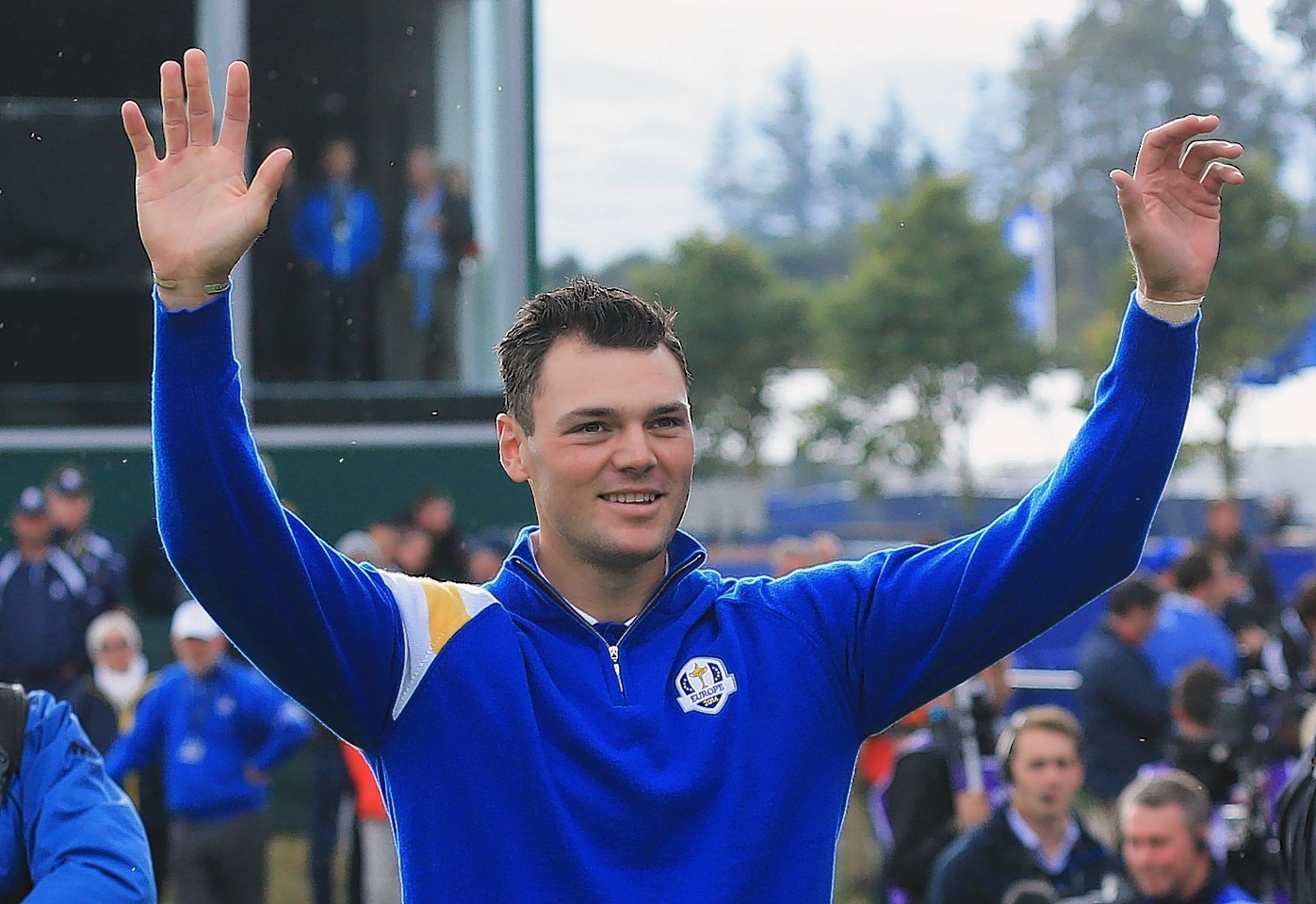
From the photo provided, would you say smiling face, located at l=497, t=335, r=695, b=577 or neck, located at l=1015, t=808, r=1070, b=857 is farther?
neck, located at l=1015, t=808, r=1070, b=857

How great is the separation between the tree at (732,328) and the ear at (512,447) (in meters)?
29.1

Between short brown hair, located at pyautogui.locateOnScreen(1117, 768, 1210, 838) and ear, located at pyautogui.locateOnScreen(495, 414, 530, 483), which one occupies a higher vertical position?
ear, located at pyautogui.locateOnScreen(495, 414, 530, 483)

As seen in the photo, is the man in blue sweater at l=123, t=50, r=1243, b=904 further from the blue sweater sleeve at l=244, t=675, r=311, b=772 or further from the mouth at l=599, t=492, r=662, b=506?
the blue sweater sleeve at l=244, t=675, r=311, b=772

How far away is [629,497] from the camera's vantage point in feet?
9.14

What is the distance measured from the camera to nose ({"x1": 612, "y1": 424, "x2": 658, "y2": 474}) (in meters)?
2.75

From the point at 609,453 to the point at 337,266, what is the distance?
10.3 m

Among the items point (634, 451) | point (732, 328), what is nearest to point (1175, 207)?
point (634, 451)

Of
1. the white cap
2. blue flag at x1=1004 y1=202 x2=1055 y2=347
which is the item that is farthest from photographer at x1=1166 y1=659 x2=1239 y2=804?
blue flag at x1=1004 y1=202 x2=1055 y2=347

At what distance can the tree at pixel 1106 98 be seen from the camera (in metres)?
70.8

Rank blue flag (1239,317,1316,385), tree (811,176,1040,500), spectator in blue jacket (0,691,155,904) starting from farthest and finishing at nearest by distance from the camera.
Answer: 1. tree (811,176,1040,500)
2. blue flag (1239,317,1316,385)
3. spectator in blue jacket (0,691,155,904)

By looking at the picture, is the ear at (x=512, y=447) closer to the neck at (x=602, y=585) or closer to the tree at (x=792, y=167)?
the neck at (x=602, y=585)

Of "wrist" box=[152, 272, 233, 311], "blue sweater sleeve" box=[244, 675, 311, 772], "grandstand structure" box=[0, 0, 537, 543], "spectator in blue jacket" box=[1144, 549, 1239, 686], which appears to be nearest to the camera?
"wrist" box=[152, 272, 233, 311]

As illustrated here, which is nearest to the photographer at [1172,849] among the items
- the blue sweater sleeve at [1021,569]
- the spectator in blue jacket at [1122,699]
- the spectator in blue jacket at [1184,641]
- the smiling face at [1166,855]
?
the smiling face at [1166,855]

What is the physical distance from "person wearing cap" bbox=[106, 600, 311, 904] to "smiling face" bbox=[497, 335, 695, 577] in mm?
6105
